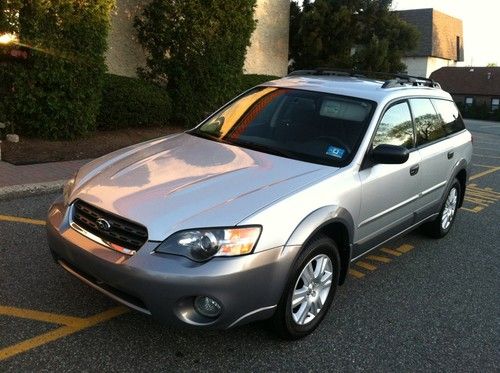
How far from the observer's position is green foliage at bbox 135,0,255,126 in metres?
11.1

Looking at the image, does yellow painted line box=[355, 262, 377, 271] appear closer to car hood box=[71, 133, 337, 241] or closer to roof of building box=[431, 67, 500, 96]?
car hood box=[71, 133, 337, 241]

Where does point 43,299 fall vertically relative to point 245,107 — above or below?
below

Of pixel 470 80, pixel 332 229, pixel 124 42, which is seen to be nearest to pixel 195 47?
pixel 124 42

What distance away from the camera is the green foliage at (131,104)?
10250 millimetres

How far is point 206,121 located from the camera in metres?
4.68

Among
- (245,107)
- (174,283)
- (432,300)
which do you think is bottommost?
(432,300)

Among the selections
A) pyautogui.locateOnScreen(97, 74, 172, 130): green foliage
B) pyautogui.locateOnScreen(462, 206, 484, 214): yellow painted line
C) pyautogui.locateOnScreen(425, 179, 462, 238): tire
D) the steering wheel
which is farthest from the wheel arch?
→ pyautogui.locateOnScreen(97, 74, 172, 130): green foliage

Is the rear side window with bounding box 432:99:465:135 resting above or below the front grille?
above

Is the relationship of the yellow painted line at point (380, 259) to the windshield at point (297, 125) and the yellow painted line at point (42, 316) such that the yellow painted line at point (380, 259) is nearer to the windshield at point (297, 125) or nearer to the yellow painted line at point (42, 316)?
the windshield at point (297, 125)

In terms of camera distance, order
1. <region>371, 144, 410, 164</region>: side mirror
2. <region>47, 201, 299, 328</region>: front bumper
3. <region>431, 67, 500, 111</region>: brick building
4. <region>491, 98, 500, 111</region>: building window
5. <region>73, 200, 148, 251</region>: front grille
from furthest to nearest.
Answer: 1. <region>431, 67, 500, 111</region>: brick building
2. <region>491, 98, 500, 111</region>: building window
3. <region>371, 144, 410, 164</region>: side mirror
4. <region>73, 200, 148, 251</region>: front grille
5. <region>47, 201, 299, 328</region>: front bumper

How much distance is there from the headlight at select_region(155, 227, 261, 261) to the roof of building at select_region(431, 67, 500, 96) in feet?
193

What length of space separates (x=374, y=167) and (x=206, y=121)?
1621mm

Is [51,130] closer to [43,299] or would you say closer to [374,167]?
[43,299]

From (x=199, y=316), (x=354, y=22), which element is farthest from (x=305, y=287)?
(x=354, y=22)
